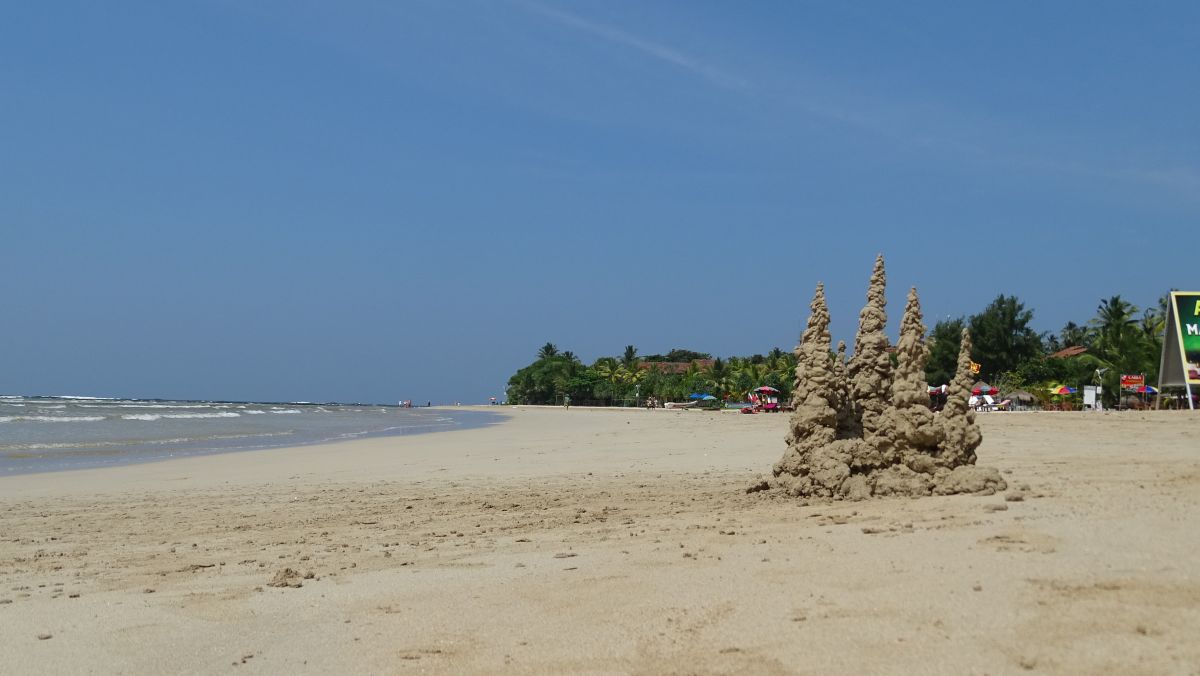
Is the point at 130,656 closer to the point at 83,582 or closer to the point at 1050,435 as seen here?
the point at 83,582

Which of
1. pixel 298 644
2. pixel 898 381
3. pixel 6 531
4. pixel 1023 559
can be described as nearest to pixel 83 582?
pixel 298 644

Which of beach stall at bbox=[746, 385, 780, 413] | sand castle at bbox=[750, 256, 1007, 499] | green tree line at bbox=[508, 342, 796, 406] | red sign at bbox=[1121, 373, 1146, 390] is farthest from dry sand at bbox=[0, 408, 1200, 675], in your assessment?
green tree line at bbox=[508, 342, 796, 406]

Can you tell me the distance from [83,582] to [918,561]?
5883mm

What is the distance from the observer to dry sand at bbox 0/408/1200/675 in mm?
4574

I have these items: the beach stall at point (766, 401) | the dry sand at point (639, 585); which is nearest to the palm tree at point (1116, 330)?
the beach stall at point (766, 401)

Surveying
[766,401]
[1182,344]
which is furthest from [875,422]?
[766,401]

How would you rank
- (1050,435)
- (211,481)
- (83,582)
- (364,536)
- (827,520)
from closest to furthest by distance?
A: (83,582)
(827,520)
(364,536)
(211,481)
(1050,435)

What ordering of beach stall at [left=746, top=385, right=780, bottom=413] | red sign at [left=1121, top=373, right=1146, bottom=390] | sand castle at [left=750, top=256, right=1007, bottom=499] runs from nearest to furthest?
sand castle at [left=750, top=256, right=1007, bottom=499], red sign at [left=1121, top=373, right=1146, bottom=390], beach stall at [left=746, top=385, right=780, bottom=413]

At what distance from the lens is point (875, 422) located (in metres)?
9.55

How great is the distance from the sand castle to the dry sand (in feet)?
1.53

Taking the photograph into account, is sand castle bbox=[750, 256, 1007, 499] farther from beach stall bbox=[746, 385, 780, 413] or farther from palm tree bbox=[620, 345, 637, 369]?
palm tree bbox=[620, 345, 637, 369]

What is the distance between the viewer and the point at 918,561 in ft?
19.4

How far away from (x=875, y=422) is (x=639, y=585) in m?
4.42

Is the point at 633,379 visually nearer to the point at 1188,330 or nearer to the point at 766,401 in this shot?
the point at 766,401
